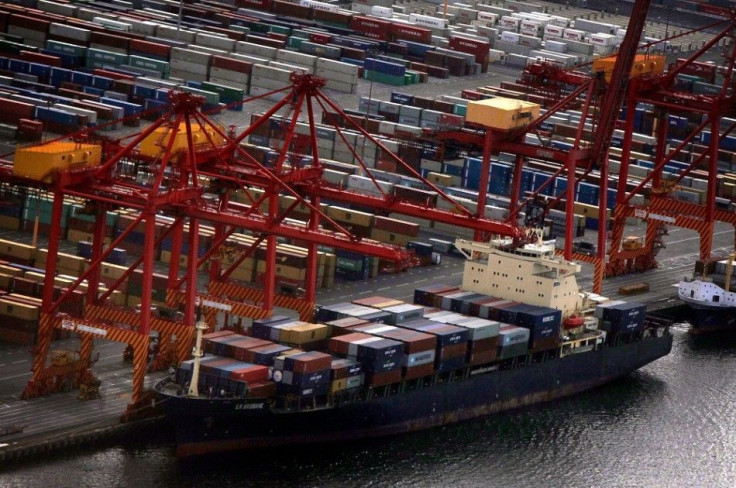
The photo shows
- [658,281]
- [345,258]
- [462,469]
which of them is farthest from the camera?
[658,281]

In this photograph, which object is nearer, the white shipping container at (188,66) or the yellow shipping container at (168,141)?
the yellow shipping container at (168,141)

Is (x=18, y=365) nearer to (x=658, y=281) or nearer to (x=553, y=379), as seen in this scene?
(x=553, y=379)

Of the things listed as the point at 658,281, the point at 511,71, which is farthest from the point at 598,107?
the point at 511,71

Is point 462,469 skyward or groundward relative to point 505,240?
groundward

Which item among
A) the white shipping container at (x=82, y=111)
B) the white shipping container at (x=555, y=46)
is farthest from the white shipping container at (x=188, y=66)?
the white shipping container at (x=555, y=46)

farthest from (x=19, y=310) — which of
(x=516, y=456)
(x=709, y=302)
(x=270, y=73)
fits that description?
(x=270, y=73)

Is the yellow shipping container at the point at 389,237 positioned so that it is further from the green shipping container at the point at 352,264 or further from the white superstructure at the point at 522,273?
the white superstructure at the point at 522,273
